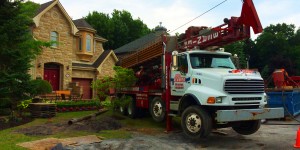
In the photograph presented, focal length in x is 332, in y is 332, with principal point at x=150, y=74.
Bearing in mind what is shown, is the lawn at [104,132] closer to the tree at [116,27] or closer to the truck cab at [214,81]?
the truck cab at [214,81]

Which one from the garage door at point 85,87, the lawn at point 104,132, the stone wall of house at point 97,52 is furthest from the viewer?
the stone wall of house at point 97,52

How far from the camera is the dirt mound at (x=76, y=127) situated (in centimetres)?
→ 1134

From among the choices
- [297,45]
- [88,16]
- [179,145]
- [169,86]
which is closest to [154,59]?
[169,86]

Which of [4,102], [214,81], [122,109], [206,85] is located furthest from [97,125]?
[214,81]

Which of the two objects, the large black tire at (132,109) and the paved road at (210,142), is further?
the large black tire at (132,109)

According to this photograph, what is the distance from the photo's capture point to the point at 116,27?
58969 mm

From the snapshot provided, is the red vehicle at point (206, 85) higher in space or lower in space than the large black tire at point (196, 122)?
higher

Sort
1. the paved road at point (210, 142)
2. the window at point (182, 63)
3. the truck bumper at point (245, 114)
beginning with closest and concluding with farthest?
the truck bumper at point (245, 114) < the paved road at point (210, 142) < the window at point (182, 63)

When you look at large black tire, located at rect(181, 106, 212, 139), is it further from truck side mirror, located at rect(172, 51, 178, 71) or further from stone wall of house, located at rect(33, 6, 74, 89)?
stone wall of house, located at rect(33, 6, 74, 89)

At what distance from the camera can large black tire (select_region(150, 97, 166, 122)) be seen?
39.7 ft

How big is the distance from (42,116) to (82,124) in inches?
137

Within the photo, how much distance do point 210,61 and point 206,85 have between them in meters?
1.52

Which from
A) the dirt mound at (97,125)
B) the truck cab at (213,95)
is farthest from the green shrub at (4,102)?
the truck cab at (213,95)

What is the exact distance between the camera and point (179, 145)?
9609 millimetres
